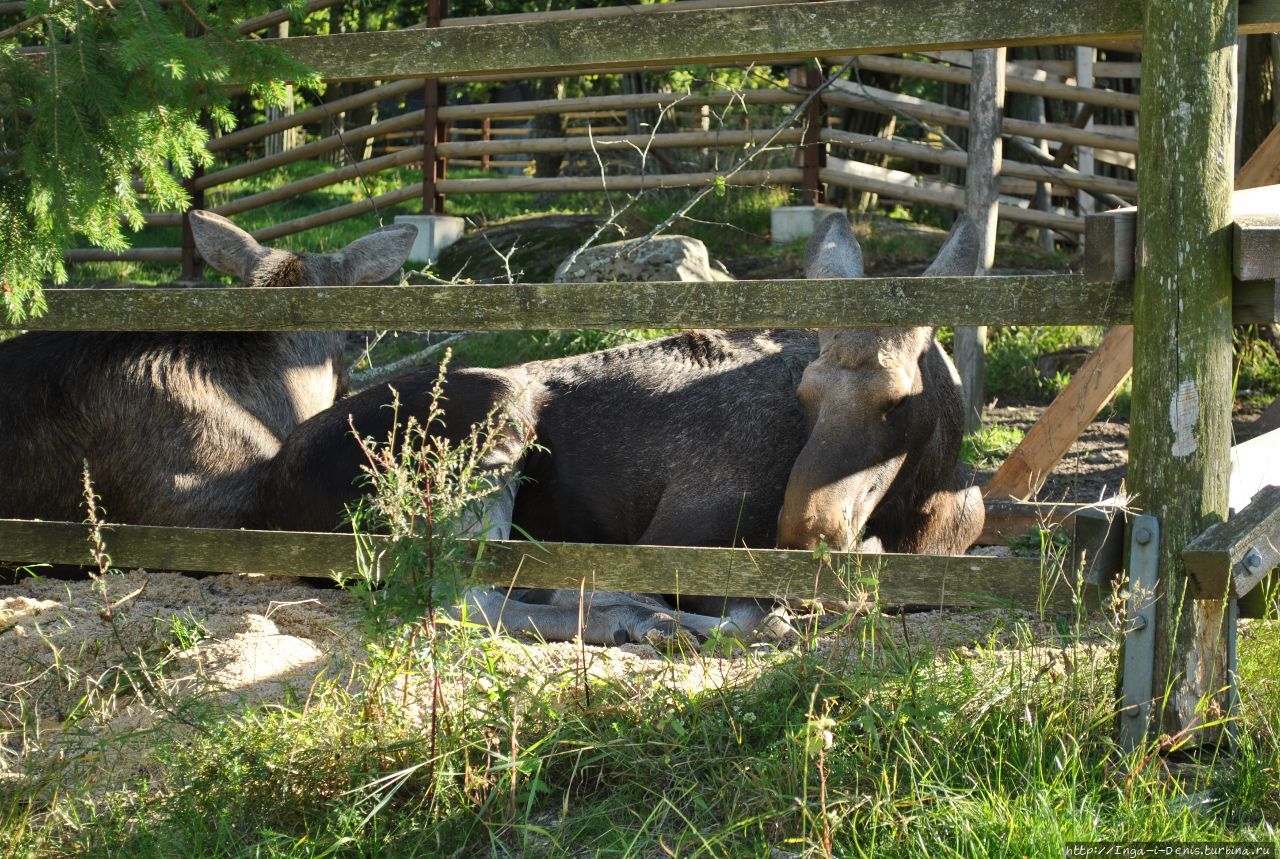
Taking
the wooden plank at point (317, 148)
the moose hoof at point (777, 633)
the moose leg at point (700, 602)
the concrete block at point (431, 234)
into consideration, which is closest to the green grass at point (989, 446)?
the moose leg at point (700, 602)

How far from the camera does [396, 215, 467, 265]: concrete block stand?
1419cm

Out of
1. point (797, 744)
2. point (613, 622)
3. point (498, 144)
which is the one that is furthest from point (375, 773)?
point (498, 144)

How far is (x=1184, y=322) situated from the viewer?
3156 millimetres

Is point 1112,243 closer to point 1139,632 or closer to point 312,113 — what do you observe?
point 1139,632

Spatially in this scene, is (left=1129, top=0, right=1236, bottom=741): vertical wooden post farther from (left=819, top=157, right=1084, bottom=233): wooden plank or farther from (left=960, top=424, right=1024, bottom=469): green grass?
(left=819, top=157, right=1084, bottom=233): wooden plank

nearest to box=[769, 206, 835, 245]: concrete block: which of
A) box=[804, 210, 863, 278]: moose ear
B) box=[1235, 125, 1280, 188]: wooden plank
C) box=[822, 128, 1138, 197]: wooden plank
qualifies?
box=[822, 128, 1138, 197]: wooden plank

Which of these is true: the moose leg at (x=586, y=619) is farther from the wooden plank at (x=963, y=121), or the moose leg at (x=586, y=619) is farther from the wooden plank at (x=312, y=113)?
the wooden plank at (x=312, y=113)

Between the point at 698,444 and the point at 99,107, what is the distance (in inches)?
112

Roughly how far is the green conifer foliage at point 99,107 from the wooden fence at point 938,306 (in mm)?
212

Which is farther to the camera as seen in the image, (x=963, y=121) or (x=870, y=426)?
(x=963, y=121)

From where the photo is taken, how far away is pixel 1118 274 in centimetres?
328

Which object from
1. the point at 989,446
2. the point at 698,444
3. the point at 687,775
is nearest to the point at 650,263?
the point at 989,446

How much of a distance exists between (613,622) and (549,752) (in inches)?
67.5

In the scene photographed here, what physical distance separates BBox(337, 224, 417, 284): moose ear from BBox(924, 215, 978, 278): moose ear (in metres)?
2.65
